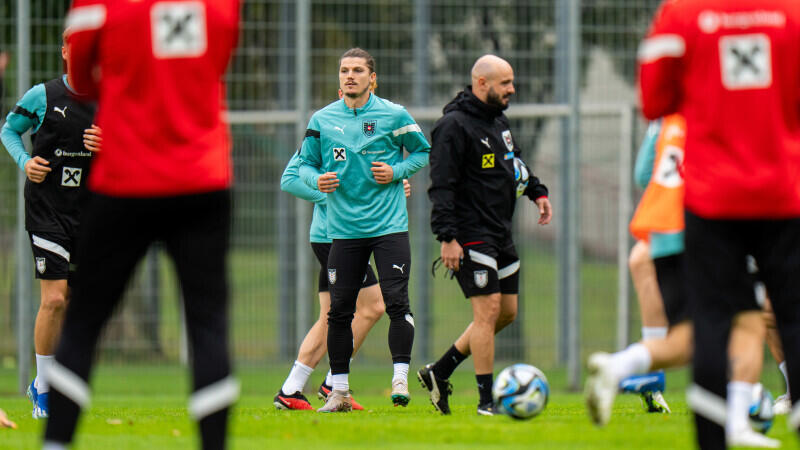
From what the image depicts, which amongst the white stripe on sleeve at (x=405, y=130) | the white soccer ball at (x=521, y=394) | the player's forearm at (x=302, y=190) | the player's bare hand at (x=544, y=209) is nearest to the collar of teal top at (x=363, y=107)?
the white stripe on sleeve at (x=405, y=130)

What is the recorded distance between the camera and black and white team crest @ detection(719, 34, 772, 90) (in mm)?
4398

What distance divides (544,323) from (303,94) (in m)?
3.67

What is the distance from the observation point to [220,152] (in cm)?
444

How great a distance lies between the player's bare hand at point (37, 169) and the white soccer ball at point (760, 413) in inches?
185

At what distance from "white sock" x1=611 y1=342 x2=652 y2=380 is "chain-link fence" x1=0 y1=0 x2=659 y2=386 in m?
7.03

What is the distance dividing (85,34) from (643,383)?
4236 millimetres

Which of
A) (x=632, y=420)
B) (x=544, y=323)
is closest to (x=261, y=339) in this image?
(x=544, y=323)

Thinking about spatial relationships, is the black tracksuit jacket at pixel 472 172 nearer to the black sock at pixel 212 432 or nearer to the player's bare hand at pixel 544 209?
the player's bare hand at pixel 544 209

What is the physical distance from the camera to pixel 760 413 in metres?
6.11

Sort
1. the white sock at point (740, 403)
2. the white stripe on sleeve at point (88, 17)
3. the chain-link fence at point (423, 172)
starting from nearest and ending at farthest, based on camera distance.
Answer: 1. the white stripe on sleeve at point (88, 17)
2. the white sock at point (740, 403)
3. the chain-link fence at point (423, 172)

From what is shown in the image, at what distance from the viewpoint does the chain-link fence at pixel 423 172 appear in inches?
500

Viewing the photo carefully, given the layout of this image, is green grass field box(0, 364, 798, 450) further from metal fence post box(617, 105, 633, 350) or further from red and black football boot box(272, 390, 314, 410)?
metal fence post box(617, 105, 633, 350)

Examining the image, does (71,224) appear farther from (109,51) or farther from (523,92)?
(523,92)

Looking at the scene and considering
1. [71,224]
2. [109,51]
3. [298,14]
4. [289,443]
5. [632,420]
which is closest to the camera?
[109,51]
